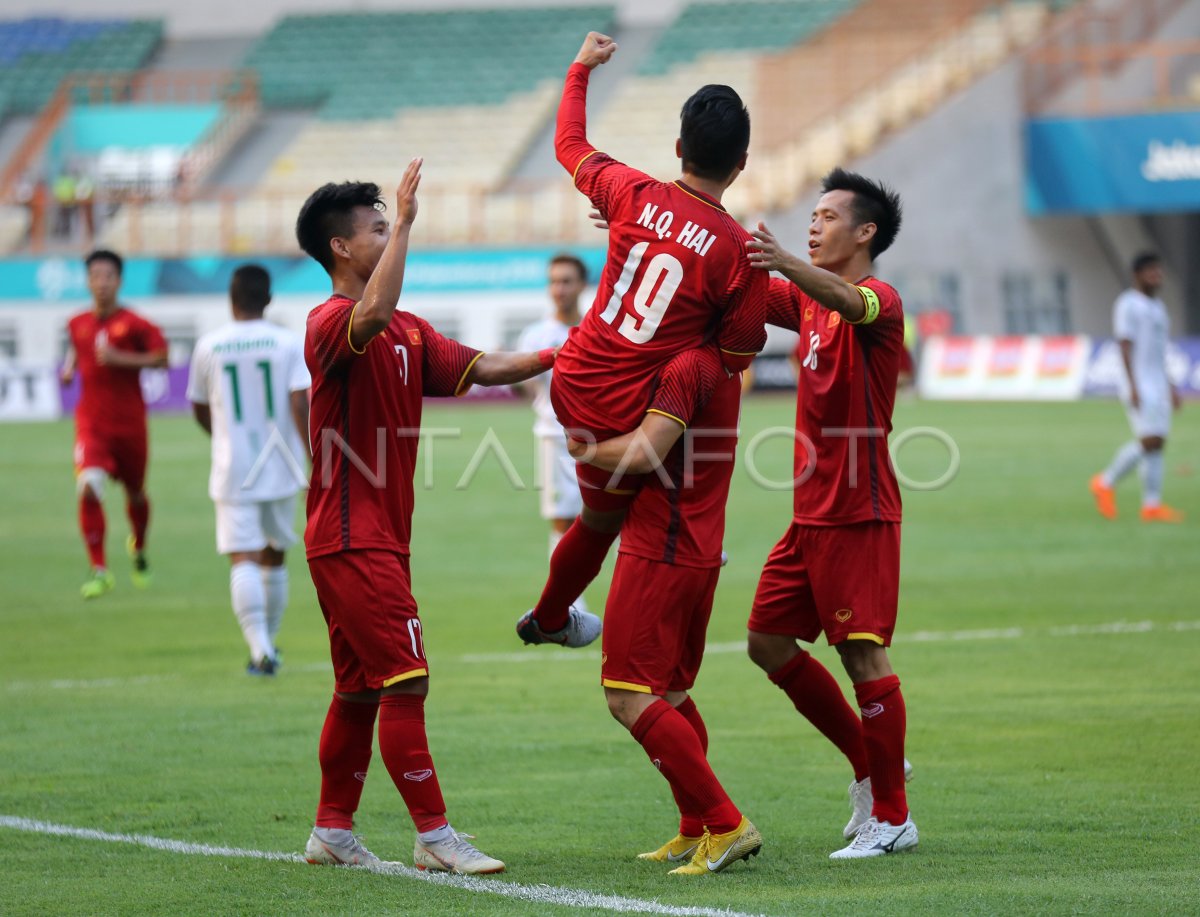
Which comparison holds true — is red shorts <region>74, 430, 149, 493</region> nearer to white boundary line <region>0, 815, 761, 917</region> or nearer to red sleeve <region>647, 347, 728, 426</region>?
white boundary line <region>0, 815, 761, 917</region>

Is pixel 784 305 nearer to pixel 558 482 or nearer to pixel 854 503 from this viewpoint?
pixel 854 503

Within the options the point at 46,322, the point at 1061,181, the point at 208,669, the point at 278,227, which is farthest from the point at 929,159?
the point at 208,669

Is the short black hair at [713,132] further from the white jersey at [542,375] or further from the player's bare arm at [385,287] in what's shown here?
the white jersey at [542,375]

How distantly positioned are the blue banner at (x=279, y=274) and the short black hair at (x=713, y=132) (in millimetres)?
29161

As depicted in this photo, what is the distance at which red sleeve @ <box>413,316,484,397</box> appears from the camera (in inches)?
230

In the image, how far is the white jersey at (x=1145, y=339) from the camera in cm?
1656

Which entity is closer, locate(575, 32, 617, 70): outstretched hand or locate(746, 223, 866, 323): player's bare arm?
locate(746, 223, 866, 323): player's bare arm

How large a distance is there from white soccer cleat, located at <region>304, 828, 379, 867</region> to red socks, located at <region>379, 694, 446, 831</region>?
24 centimetres

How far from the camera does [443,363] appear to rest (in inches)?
230

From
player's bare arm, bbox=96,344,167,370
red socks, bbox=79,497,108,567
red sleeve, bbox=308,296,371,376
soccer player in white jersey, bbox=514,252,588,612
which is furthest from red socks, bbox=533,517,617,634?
red socks, bbox=79,497,108,567

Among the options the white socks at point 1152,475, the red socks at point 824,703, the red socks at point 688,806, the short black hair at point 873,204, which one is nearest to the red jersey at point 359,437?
the red socks at point 688,806

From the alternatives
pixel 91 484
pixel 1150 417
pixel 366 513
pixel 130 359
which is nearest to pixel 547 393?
pixel 130 359

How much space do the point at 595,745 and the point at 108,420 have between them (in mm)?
7043

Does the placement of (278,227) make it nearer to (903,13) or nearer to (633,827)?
(903,13)
